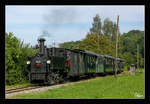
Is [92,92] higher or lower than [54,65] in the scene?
lower

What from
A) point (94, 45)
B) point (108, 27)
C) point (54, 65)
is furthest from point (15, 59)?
point (108, 27)

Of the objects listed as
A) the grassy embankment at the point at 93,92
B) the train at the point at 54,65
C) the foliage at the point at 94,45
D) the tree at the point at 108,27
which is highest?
the tree at the point at 108,27

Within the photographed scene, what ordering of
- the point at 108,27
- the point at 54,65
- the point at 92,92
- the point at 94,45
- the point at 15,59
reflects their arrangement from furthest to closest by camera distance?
1. the point at 108,27
2. the point at 94,45
3. the point at 15,59
4. the point at 54,65
5. the point at 92,92

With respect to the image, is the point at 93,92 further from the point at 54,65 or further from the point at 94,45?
the point at 94,45

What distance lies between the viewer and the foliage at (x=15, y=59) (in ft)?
68.7

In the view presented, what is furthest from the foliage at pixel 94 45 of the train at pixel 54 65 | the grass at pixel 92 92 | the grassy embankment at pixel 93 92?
the grass at pixel 92 92

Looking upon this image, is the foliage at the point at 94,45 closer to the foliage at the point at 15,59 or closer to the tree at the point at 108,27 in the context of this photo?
the tree at the point at 108,27

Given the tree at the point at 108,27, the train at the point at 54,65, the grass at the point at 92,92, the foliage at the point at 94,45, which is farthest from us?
the tree at the point at 108,27

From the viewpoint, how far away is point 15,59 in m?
21.8

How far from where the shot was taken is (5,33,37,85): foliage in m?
21.0

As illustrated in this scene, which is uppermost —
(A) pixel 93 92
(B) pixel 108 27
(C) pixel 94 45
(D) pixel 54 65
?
(B) pixel 108 27
